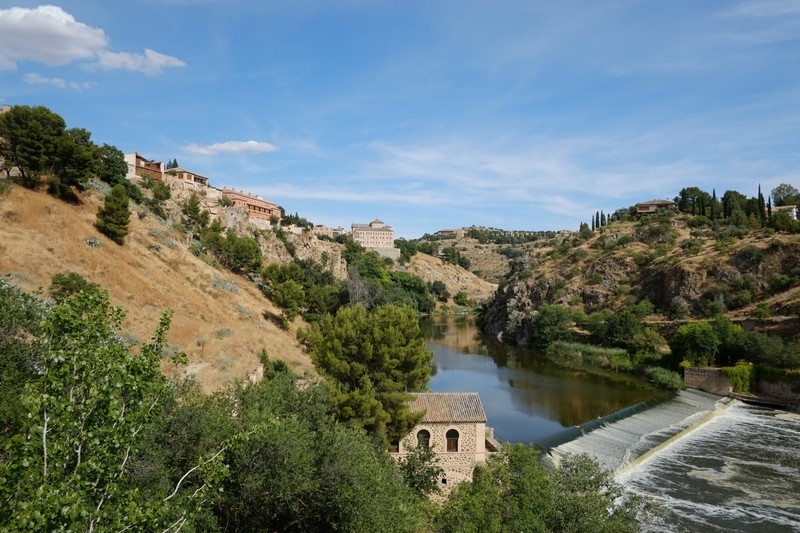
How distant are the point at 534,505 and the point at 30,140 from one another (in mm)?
40736

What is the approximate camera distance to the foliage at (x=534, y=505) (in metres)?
14.5

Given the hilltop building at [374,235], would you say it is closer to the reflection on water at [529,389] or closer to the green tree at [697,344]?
the reflection on water at [529,389]

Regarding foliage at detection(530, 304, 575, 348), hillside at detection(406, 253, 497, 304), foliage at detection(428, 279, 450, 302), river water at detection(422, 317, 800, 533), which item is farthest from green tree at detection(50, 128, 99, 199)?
hillside at detection(406, 253, 497, 304)

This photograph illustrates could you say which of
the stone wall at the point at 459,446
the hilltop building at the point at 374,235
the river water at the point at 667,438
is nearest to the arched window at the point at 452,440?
the stone wall at the point at 459,446

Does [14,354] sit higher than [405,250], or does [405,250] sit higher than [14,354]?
[405,250]

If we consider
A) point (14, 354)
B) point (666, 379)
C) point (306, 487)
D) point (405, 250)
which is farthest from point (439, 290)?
point (14, 354)

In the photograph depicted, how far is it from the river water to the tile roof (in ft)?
21.2

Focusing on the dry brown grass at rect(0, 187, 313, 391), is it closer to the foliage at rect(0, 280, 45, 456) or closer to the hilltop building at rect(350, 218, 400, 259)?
the foliage at rect(0, 280, 45, 456)

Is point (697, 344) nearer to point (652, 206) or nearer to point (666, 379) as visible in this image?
point (666, 379)

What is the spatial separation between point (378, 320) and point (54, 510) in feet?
63.8

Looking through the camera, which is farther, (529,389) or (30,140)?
(529,389)

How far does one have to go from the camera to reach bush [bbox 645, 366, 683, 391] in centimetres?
4540

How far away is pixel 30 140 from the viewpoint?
37.0 metres

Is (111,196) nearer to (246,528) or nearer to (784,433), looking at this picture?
(246,528)
